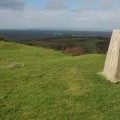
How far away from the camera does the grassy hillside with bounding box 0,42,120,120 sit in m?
10.2

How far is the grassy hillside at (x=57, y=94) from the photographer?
10234mm

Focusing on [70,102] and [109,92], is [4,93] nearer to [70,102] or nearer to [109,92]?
[70,102]

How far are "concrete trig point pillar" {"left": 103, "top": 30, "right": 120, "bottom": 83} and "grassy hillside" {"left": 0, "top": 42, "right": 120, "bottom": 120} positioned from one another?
0.38m

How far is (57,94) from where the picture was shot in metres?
11.8

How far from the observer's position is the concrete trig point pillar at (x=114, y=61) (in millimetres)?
13148

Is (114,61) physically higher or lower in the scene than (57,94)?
higher

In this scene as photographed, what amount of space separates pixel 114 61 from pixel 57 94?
322 centimetres

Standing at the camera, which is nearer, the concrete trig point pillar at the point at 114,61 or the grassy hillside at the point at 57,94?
the grassy hillside at the point at 57,94

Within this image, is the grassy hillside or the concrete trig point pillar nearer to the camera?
the grassy hillside

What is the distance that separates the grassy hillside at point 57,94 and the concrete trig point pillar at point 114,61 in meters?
0.38

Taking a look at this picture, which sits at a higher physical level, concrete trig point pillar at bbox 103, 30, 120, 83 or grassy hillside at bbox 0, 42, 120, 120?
concrete trig point pillar at bbox 103, 30, 120, 83

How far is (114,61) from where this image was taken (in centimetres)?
1341

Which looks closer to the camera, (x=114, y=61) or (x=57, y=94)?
(x=57, y=94)

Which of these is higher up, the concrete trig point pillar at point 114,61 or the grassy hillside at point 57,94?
the concrete trig point pillar at point 114,61
